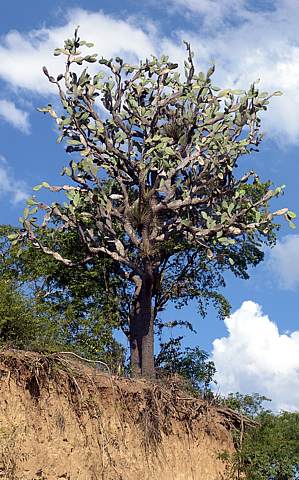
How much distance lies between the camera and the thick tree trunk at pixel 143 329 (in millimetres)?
20500

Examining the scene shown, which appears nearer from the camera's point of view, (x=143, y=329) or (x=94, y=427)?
(x=94, y=427)

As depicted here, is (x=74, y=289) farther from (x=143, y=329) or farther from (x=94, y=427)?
(x=94, y=427)

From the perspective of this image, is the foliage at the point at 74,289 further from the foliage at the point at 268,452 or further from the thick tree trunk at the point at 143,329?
the foliage at the point at 268,452

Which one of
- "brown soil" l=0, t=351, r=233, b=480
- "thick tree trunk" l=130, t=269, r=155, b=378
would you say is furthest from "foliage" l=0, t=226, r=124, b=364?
"brown soil" l=0, t=351, r=233, b=480

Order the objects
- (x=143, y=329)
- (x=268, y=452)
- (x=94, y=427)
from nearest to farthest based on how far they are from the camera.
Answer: (x=94, y=427)
(x=268, y=452)
(x=143, y=329)

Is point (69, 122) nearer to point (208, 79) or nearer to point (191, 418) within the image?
point (208, 79)

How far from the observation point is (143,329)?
21.1 metres

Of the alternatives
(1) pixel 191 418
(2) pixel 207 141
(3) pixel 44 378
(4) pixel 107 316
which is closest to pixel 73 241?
(4) pixel 107 316

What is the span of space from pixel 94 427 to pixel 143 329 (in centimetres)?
661

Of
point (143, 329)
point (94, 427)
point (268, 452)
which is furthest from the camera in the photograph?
point (143, 329)

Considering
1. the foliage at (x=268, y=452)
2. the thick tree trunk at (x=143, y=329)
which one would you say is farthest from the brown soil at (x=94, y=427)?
the thick tree trunk at (x=143, y=329)

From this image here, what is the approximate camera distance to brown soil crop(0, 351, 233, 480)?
1305cm

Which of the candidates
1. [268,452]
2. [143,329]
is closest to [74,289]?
[143,329]

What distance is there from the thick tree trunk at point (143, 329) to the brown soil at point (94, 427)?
9.59ft
